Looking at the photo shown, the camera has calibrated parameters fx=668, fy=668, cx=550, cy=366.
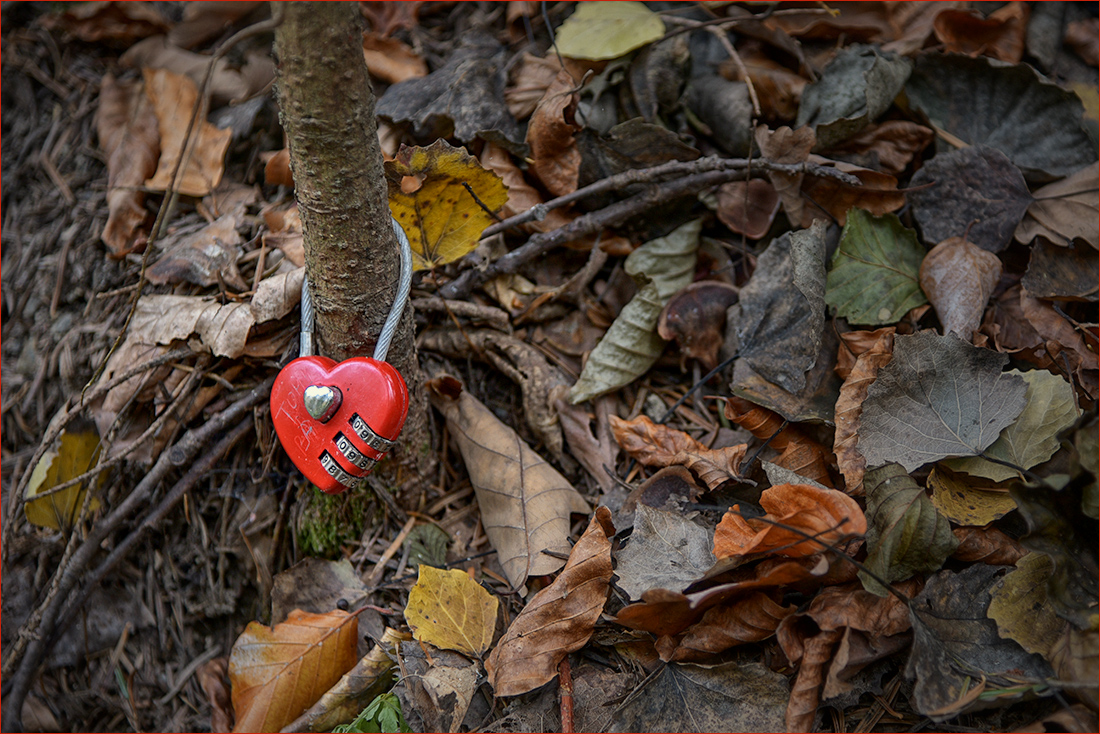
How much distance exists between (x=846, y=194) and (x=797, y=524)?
1.04 m

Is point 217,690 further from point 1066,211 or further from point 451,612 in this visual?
point 1066,211

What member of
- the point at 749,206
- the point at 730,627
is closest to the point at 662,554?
the point at 730,627

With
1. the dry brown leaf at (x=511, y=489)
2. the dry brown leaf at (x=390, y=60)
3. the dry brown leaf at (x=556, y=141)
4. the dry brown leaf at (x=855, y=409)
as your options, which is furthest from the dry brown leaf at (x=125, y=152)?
the dry brown leaf at (x=855, y=409)

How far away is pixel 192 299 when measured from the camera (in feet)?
5.93

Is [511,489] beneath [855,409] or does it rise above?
beneath

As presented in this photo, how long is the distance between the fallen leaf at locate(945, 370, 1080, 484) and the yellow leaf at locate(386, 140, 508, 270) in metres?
1.23

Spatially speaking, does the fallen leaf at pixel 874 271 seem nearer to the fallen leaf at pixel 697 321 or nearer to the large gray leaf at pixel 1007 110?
the fallen leaf at pixel 697 321

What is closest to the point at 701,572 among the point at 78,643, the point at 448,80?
the point at 448,80

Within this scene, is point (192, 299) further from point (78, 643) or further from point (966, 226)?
point (966, 226)

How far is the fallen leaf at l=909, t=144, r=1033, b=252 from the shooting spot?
183cm

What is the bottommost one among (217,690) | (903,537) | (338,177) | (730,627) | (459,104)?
(217,690)

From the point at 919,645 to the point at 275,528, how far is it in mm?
1599

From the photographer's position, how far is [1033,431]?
55.9 inches

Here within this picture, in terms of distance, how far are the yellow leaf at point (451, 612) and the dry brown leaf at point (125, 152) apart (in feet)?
4.75
